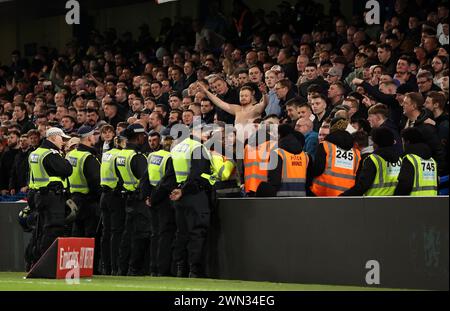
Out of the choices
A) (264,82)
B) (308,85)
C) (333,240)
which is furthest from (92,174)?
(333,240)

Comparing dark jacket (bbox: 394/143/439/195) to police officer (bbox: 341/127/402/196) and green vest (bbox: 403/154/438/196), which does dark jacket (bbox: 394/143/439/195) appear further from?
police officer (bbox: 341/127/402/196)

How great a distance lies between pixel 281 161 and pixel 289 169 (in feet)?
0.48

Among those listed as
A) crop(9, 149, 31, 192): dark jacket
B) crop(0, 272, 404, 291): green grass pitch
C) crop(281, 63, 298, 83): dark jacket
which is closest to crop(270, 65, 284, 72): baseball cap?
crop(281, 63, 298, 83): dark jacket

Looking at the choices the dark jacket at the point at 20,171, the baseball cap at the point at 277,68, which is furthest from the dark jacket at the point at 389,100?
the dark jacket at the point at 20,171

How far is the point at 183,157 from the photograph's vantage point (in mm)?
14930

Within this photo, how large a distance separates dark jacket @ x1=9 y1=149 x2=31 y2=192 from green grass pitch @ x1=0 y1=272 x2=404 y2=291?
19.2 feet

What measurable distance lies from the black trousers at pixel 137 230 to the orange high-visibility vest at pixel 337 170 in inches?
132

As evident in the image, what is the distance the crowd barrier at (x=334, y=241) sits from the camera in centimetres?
1175

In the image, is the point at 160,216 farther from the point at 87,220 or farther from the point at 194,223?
the point at 87,220

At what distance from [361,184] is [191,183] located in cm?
274

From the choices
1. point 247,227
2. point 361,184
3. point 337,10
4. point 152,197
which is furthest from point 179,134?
point 337,10

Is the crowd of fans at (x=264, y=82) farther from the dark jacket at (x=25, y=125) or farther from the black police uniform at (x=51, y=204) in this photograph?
the black police uniform at (x=51, y=204)

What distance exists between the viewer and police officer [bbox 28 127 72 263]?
51.1 feet

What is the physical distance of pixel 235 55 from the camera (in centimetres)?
2078
